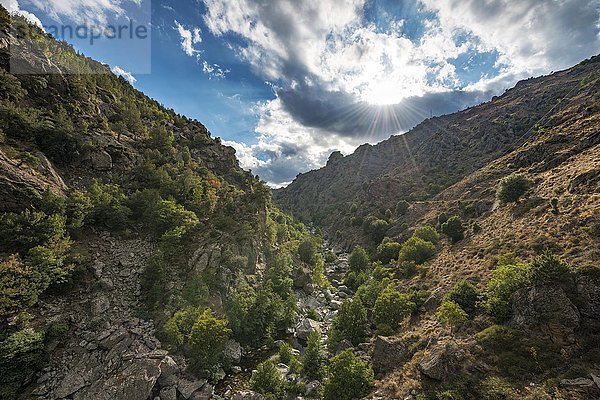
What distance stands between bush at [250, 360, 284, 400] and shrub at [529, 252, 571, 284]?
28508mm

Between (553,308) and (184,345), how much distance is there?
124ft

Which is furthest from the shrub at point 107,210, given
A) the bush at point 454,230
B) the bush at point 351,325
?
the bush at point 454,230

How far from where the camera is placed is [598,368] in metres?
18.7

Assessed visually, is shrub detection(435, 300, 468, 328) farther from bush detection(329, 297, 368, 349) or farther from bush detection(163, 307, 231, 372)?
bush detection(163, 307, 231, 372)

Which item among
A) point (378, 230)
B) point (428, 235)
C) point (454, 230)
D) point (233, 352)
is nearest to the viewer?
point (233, 352)

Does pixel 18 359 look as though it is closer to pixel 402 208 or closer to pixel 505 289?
pixel 505 289

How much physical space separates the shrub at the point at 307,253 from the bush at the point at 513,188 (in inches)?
1817

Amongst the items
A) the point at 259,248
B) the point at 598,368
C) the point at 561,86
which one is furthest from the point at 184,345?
the point at 561,86

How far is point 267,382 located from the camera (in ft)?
87.2

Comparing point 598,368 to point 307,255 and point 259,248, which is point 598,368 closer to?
point 259,248

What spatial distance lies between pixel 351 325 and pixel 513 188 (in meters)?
43.5

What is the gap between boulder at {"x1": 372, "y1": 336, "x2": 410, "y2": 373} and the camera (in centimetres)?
2833

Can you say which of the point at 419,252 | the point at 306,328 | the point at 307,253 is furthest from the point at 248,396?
the point at 307,253

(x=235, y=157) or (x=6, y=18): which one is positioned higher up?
(x=6, y=18)
